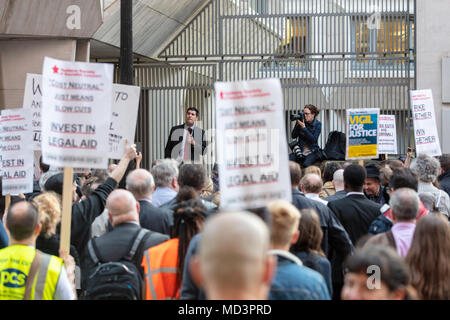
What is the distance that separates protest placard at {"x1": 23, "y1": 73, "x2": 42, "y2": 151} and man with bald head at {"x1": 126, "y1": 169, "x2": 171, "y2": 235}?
2904 mm

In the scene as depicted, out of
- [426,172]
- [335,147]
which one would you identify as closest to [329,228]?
[426,172]

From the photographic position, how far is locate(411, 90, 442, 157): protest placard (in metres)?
11.9

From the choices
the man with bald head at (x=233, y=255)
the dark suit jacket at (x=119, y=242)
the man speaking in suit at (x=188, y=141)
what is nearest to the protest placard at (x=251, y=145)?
the dark suit jacket at (x=119, y=242)

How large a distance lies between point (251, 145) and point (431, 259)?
1.30 metres

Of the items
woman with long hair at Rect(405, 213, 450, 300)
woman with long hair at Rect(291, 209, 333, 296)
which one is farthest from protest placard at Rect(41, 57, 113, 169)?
woman with long hair at Rect(405, 213, 450, 300)

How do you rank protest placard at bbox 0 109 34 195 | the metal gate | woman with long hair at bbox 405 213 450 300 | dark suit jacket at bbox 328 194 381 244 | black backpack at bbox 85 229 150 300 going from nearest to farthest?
1. woman with long hair at bbox 405 213 450 300
2. black backpack at bbox 85 229 150 300
3. dark suit jacket at bbox 328 194 381 244
4. protest placard at bbox 0 109 34 195
5. the metal gate

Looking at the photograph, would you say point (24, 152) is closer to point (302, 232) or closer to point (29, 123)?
point (29, 123)

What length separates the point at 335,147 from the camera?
50.9 ft

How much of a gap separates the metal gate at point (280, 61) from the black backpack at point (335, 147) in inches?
39.6

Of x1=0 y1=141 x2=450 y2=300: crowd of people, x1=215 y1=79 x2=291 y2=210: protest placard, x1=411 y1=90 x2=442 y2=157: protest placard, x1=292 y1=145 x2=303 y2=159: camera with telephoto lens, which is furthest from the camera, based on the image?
x1=292 y1=145 x2=303 y2=159: camera with telephoto lens

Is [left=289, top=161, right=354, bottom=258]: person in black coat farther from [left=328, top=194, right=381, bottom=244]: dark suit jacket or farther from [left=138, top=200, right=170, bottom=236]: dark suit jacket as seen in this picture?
[left=138, top=200, right=170, bottom=236]: dark suit jacket

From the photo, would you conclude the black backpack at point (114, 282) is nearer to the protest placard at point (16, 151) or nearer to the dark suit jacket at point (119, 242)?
the dark suit jacket at point (119, 242)

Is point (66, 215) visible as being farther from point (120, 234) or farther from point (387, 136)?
point (387, 136)

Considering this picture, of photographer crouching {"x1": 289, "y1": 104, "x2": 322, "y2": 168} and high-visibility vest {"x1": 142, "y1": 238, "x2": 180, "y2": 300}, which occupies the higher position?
photographer crouching {"x1": 289, "y1": 104, "x2": 322, "y2": 168}
